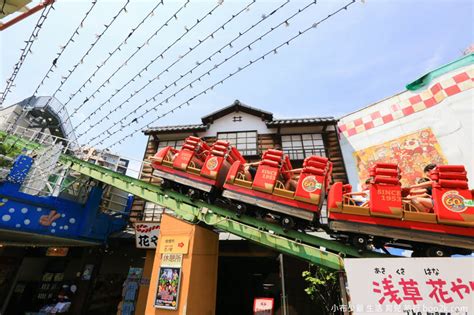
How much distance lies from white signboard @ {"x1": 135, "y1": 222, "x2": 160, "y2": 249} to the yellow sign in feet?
9.89

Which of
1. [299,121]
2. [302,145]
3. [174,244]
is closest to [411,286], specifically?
[174,244]

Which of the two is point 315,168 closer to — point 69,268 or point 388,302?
point 388,302

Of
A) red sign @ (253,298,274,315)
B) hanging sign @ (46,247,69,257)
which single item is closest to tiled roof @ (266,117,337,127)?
red sign @ (253,298,274,315)

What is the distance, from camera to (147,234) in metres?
10.1

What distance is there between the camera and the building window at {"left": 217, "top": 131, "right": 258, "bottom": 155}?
14.4 metres

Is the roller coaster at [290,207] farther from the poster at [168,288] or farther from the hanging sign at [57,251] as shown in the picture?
the hanging sign at [57,251]

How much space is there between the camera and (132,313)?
9305 millimetres

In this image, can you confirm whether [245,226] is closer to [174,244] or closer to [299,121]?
[174,244]

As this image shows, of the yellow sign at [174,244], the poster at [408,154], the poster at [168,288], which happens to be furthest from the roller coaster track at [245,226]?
the poster at [408,154]

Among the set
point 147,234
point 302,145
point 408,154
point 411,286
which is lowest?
point 411,286

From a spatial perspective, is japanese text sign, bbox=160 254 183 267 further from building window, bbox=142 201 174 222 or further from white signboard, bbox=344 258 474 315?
building window, bbox=142 201 174 222

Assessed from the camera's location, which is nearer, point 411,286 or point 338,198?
point 411,286

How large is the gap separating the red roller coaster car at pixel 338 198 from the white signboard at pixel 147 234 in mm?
2306

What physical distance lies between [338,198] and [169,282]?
509 centimetres
